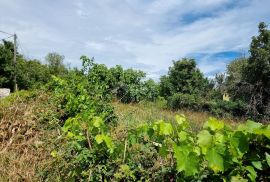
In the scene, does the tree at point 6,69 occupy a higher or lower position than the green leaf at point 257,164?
higher

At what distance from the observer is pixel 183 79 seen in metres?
25.6

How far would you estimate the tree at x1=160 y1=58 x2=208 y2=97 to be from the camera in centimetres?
2508

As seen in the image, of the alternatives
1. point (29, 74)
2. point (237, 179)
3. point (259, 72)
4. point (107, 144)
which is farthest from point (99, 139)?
point (29, 74)

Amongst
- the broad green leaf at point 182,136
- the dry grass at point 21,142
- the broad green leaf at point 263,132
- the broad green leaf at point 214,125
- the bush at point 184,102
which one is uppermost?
the bush at point 184,102

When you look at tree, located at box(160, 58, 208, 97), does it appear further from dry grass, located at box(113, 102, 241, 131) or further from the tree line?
dry grass, located at box(113, 102, 241, 131)

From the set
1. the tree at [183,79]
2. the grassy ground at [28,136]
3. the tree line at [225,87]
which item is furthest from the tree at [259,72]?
the grassy ground at [28,136]

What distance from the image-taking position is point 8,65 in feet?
134

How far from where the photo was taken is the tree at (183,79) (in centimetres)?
2508

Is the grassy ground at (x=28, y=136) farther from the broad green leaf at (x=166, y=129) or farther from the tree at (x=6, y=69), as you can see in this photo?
the tree at (x=6, y=69)

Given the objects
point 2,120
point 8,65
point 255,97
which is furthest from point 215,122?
point 8,65

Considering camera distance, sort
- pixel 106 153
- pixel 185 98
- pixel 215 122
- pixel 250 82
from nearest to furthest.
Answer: pixel 215 122
pixel 106 153
pixel 250 82
pixel 185 98

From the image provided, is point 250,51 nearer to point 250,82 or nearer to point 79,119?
point 250,82

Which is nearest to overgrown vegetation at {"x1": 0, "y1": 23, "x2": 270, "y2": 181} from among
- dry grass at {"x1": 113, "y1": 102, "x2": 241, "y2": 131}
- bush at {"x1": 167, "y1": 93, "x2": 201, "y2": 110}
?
dry grass at {"x1": 113, "y1": 102, "x2": 241, "y2": 131}

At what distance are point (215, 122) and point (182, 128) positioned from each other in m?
0.31
